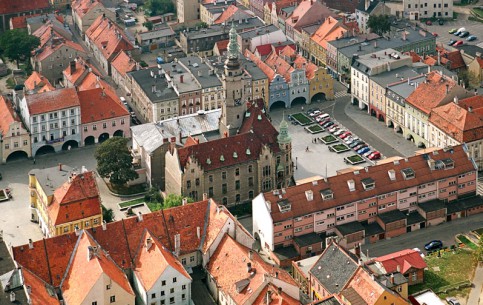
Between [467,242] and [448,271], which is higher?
[467,242]

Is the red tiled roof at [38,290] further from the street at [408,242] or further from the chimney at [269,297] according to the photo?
the street at [408,242]

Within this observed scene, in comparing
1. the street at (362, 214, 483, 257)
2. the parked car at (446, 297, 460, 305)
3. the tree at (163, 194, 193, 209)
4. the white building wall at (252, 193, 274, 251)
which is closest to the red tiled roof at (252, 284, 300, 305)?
the white building wall at (252, 193, 274, 251)

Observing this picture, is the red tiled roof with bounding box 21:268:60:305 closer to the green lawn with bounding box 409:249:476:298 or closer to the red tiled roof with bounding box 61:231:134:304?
the red tiled roof with bounding box 61:231:134:304

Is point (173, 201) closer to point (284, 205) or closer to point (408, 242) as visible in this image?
point (284, 205)

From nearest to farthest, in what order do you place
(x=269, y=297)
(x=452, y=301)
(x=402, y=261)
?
(x=269, y=297), (x=452, y=301), (x=402, y=261)

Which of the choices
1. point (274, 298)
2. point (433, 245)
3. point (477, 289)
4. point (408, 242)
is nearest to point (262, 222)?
point (408, 242)

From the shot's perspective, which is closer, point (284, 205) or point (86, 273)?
point (86, 273)

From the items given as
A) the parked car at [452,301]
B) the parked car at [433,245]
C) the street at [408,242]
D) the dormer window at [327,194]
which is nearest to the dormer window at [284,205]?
the dormer window at [327,194]
